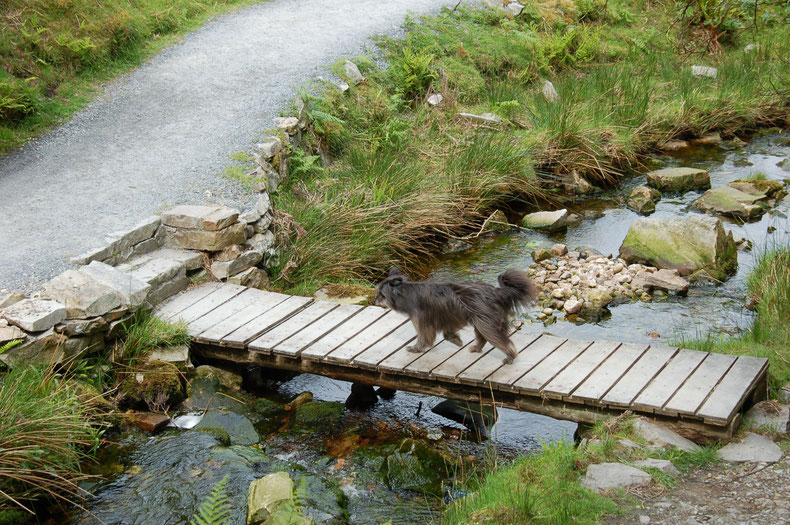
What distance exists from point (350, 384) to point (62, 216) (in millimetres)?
3436

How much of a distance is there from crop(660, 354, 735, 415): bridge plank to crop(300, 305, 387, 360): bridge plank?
2598 mm

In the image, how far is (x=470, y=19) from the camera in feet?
48.4

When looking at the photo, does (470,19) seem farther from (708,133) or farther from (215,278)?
(215,278)

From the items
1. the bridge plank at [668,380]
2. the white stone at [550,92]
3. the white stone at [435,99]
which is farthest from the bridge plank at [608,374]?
the white stone at [550,92]

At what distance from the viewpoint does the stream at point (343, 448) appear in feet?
14.9

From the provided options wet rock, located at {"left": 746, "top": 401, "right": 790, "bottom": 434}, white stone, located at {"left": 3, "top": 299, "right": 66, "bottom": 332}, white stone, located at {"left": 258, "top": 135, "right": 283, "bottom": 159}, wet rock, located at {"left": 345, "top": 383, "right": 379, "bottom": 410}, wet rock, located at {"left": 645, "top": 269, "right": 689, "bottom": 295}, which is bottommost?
wet rock, located at {"left": 645, "top": 269, "right": 689, "bottom": 295}

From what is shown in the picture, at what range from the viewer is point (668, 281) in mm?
7770

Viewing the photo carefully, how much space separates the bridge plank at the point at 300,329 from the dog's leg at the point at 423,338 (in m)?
0.90

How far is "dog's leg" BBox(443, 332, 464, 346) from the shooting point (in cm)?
551

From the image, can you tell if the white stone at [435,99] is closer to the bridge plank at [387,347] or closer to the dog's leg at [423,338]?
the bridge plank at [387,347]

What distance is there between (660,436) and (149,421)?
12.3 feet

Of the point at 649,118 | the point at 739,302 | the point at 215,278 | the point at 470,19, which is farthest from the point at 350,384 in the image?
the point at 470,19

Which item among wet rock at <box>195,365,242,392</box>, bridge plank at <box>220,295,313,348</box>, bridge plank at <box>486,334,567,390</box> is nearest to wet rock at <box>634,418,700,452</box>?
bridge plank at <box>486,334,567,390</box>

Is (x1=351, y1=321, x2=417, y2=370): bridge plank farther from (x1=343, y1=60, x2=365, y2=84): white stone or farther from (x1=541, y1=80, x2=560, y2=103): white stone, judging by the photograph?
(x1=541, y1=80, x2=560, y2=103): white stone
